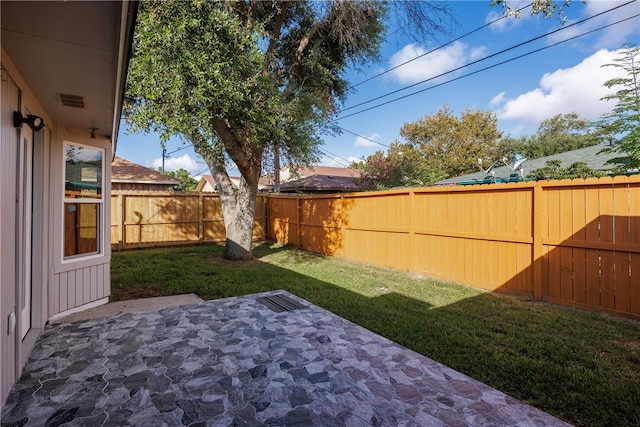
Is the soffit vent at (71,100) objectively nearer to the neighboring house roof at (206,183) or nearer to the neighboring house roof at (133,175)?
the neighboring house roof at (133,175)

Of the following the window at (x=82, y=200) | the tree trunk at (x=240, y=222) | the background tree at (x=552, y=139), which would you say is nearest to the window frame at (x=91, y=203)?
the window at (x=82, y=200)

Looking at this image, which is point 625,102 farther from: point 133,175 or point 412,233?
point 133,175

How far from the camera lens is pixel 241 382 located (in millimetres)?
2559

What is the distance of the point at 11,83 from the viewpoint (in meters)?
2.42

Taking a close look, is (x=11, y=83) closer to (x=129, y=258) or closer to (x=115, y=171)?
(x=129, y=258)

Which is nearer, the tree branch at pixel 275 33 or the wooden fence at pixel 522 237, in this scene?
the wooden fence at pixel 522 237

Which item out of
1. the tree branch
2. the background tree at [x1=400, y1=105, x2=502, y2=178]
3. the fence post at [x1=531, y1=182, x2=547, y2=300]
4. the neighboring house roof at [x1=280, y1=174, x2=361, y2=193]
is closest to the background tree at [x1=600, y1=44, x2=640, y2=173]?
the fence post at [x1=531, y1=182, x2=547, y2=300]

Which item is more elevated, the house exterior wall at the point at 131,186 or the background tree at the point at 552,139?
the background tree at the point at 552,139

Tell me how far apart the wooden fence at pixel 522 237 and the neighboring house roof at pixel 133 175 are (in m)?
11.7

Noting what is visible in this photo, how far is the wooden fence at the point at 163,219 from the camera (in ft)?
32.7

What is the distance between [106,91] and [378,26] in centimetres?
736

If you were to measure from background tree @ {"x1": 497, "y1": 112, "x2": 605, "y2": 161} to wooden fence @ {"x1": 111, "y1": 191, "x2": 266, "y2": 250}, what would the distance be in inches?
867

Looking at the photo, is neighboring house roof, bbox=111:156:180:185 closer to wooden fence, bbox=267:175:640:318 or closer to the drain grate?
wooden fence, bbox=267:175:640:318

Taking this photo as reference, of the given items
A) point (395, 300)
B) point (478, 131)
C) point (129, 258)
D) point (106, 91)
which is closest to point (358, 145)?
point (478, 131)
